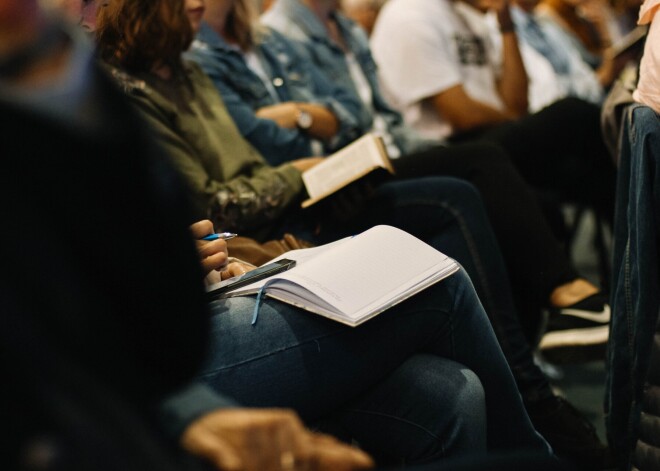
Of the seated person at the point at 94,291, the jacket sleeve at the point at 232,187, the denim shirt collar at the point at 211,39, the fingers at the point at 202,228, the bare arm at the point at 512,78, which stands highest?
the seated person at the point at 94,291

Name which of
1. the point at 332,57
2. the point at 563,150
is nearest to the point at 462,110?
the point at 563,150

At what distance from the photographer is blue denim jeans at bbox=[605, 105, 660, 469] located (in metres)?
1.65

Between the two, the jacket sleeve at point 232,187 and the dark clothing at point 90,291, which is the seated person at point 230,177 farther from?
the dark clothing at point 90,291

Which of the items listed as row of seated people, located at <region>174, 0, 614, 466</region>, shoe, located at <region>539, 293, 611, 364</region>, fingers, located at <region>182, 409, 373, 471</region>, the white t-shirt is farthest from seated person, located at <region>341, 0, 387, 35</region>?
fingers, located at <region>182, 409, 373, 471</region>

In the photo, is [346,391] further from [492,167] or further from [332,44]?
[332,44]

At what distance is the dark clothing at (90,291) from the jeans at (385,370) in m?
0.45

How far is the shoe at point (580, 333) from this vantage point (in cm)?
207

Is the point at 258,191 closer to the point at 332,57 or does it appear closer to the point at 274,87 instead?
the point at 274,87

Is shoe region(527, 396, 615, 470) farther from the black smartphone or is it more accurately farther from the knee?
the black smartphone

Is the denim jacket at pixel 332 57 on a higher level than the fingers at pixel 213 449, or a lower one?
lower

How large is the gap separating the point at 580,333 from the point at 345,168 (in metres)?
0.66

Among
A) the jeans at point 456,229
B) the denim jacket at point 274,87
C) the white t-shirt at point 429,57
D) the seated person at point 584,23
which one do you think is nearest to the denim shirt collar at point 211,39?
the denim jacket at point 274,87

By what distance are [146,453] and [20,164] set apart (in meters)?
0.25

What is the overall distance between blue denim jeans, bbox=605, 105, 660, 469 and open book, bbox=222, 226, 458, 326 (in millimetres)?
476
